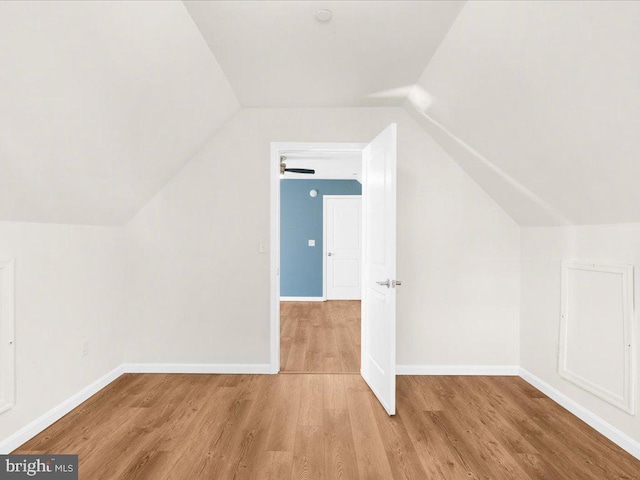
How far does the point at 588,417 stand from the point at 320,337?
2849 mm

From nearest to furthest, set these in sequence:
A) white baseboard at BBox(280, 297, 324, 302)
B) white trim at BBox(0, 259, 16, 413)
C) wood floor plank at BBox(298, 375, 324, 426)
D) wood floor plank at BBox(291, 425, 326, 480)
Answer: wood floor plank at BBox(291, 425, 326, 480) → white trim at BBox(0, 259, 16, 413) → wood floor plank at BBox(298, 375, 324, 426) → white baseboard at BBox(280, 297, 324, 302)

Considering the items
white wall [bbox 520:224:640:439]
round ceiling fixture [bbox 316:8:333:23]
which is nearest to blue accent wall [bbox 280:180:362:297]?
white wall [bbox 520:224:640:439]

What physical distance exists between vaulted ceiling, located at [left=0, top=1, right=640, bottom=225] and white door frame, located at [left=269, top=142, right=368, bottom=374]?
0.44m

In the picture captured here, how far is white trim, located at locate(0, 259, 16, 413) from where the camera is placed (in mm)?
2107

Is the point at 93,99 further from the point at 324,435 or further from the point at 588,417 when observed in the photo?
the point at 588,417

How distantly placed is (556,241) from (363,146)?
1805mm

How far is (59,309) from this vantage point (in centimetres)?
260

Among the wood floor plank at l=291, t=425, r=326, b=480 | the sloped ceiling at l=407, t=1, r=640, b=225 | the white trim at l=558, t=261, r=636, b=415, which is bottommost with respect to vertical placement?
the wood floor plank at l=291, t=425, r=326, b=480

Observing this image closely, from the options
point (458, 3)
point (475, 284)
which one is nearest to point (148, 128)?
point (458, 3)

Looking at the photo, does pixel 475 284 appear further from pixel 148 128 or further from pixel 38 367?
pixel 38 367

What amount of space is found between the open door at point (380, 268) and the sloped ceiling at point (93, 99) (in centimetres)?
138

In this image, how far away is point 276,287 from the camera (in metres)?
3.49

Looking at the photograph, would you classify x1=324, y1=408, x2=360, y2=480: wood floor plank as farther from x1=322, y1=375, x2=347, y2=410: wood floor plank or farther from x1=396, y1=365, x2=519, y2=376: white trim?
x1=396, y1=365, x2=519, y2=376: white trim

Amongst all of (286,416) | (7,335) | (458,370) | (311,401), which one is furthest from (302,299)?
(7,335)
